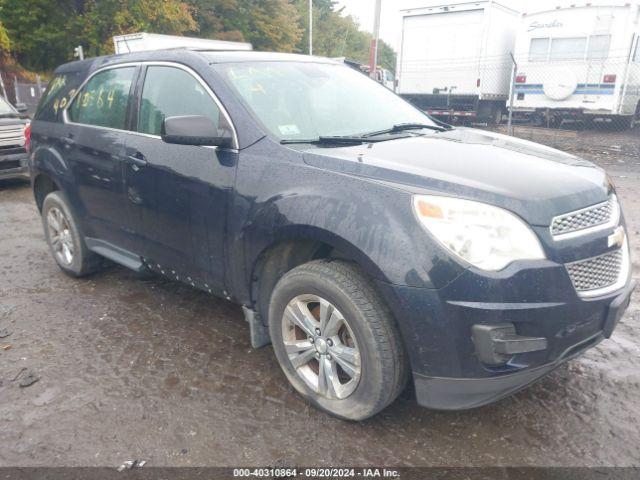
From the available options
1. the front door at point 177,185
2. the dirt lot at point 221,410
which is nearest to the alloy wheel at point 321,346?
the dirt lot at point 221,410

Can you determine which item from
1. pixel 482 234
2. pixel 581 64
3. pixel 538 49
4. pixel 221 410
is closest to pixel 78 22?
pixel 538 49

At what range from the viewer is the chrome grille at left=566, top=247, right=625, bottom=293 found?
87.0 inches

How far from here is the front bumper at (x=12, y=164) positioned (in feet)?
26.6

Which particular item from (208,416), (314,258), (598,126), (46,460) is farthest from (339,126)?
(598,126)

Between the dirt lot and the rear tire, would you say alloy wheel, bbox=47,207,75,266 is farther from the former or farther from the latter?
the dirt lot

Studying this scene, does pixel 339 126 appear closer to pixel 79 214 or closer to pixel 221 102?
pixel 221 102

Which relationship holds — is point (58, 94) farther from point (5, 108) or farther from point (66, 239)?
point (5, 108)

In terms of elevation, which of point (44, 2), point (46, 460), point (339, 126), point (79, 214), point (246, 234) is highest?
point (44, 2)

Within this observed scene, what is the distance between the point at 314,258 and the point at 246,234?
0.39 m

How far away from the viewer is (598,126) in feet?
52.2

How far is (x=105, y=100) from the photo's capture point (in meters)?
3.88

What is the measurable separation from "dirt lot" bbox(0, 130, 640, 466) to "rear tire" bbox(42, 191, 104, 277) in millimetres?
Answer: 567

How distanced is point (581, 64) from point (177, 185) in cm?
1413

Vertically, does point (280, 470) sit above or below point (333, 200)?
below
